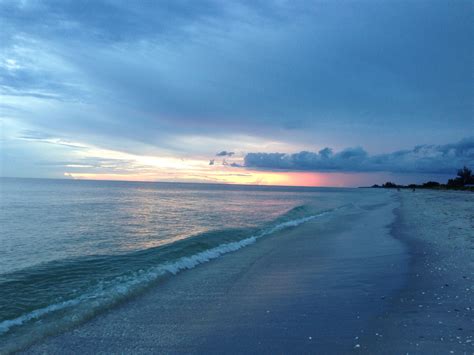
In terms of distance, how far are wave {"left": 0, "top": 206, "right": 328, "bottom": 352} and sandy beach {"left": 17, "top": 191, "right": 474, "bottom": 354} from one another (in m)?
0.69

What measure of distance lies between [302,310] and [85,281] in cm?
747

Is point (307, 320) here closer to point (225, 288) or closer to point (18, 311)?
point (225, 288)

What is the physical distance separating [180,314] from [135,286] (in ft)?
9.76

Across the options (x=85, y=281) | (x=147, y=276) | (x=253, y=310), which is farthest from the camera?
(x=147, y=276)

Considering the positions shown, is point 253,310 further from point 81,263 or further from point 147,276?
point 81,263

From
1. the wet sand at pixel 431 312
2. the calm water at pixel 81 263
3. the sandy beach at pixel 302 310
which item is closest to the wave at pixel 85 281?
the calm water at pixel 81 263

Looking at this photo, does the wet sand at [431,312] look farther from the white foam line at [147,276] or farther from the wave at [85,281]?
the white foam line at [147,276]

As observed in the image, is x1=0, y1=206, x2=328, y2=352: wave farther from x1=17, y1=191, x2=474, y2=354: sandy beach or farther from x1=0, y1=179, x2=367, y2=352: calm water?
x1=17, y1=191, x2=474, y2=354: sandy beach

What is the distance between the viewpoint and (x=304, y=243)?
17.7 meters

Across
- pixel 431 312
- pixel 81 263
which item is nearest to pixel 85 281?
pixel 81 263

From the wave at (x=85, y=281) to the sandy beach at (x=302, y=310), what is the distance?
0.69 metres

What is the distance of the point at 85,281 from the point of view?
36.1 feet

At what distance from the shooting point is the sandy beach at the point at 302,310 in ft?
19.4

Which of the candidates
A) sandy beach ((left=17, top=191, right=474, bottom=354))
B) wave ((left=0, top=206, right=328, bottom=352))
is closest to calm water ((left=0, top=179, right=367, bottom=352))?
wave ((left=0, top=206, right=328, bottom=352))
